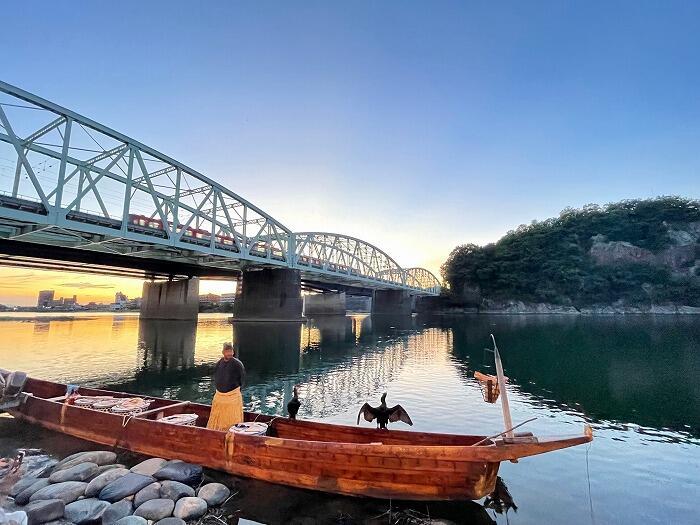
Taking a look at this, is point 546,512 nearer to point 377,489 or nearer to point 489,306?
point 377,489

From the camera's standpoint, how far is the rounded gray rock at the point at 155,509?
6.26m

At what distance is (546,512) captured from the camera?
279 inches

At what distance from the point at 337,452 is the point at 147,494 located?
11.7 feet

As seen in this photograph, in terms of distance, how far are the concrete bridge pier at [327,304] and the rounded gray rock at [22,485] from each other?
334 ft

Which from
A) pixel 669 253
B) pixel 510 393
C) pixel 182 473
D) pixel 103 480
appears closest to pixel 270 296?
pixel 510 393

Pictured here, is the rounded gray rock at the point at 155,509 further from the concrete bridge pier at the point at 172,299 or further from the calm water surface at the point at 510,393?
the concrete bridge pier at the point at 172,299

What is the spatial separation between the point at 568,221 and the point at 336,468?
147m

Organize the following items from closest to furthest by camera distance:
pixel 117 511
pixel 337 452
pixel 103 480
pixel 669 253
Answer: pixel 117 511 < pixel 337 452 < pixel 103 480 < pixel 669 253

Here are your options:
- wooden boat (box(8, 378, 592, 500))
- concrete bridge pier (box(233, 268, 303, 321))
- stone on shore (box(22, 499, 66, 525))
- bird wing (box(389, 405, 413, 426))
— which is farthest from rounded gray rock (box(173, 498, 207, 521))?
concrete bridge pier (box(233, 268, 303, 321))

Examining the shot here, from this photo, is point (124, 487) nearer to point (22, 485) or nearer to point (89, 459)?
point (89, 459)

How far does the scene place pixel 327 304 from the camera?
110 m

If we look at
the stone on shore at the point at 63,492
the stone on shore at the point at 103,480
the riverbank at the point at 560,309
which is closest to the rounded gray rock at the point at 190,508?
the stone on shore at the point at 103,480

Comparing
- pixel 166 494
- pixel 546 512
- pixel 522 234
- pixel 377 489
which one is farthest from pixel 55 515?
pixel 522 234

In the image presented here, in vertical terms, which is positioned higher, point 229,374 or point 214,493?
point 229,374
